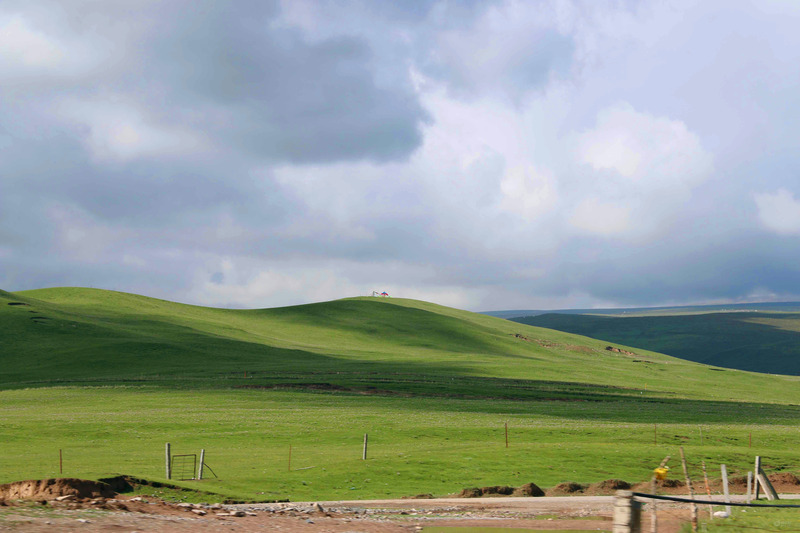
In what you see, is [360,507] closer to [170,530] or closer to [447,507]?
[447,507]

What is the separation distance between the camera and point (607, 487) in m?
32.5

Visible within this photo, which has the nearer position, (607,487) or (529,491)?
(529,491)

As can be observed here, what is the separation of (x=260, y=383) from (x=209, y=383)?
668 centimetres

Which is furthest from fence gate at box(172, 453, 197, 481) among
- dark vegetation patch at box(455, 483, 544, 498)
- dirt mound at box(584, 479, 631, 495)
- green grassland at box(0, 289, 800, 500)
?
dirt mound at box(584, 479, 631, 495)

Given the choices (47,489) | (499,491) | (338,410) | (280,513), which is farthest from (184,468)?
(338,410)

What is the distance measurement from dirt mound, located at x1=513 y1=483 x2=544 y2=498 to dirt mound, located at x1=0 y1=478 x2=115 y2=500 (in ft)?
56.7

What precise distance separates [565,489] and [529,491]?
205 centimetres

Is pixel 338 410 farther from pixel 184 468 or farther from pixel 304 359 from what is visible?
pixel 304 359

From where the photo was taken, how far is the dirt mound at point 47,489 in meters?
22.2

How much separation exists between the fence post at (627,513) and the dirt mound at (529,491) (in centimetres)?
1973

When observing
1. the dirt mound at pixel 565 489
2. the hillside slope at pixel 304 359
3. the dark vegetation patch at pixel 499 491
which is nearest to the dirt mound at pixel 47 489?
the dark vegetation patch at pixel 499 491

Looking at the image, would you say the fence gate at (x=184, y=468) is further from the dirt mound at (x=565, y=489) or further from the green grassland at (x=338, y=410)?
the dirt mound at (x=565, y=489)

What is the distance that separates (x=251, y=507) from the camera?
2495 centimetres

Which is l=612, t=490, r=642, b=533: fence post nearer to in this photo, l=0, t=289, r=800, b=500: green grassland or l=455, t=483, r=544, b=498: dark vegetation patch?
l=0, t=289, r=800, b=500: green grassland
